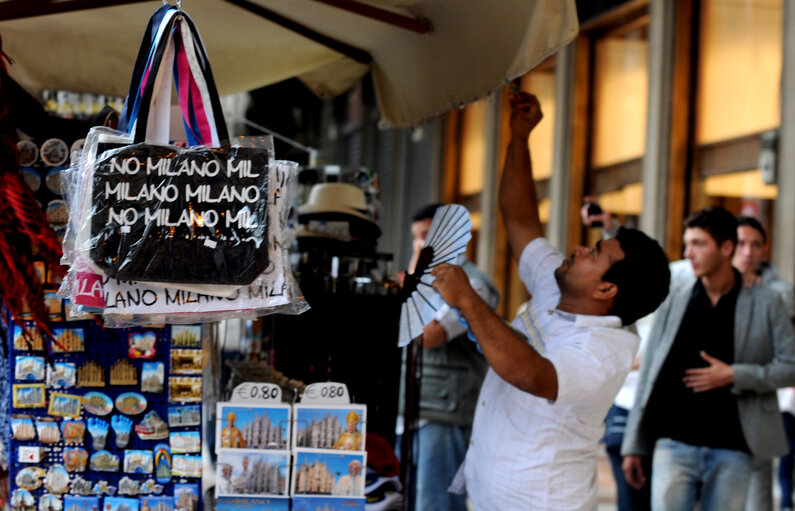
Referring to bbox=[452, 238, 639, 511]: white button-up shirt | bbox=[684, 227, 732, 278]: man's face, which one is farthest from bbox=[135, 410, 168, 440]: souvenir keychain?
bbox=[684, 227, 732, 278]: man's face

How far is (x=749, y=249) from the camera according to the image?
16.7 feet

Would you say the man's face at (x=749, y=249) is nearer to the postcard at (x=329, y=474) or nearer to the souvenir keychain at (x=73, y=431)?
the postcard at (x=329, y=474)

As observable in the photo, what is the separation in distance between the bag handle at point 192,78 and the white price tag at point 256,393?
0.70 meters

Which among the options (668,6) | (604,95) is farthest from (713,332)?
(604,95)

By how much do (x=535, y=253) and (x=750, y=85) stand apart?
4489mm

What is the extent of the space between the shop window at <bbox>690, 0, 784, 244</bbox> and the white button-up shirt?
4.29 metres

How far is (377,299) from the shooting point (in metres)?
2.97

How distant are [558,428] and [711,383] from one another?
149cm

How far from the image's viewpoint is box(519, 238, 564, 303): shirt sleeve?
2.96m

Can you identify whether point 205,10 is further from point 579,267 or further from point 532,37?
point 579,267

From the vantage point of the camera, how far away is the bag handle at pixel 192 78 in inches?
82.2

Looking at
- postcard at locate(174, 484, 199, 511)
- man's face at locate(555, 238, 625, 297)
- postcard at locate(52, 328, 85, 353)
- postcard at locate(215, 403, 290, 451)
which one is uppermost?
man's face at locate(555, 238, 625, 297)

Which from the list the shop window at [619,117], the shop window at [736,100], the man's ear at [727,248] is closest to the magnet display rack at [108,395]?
the man's ear at [727,248]

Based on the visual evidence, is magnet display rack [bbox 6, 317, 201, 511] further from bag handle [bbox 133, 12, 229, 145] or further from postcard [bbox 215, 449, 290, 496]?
bag handle [bbox 133, 12, 229, 145]
